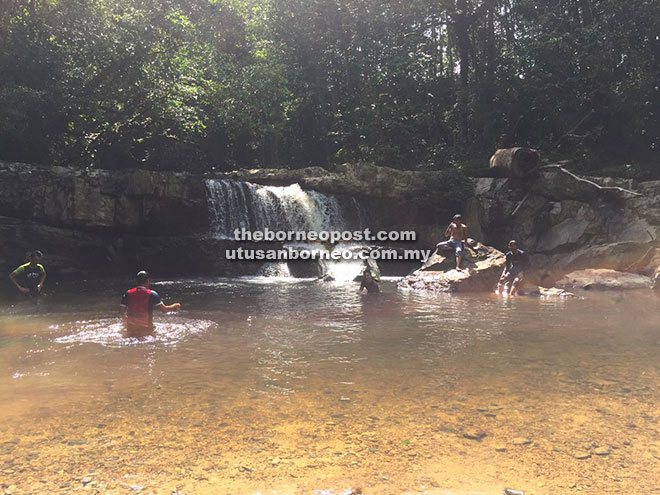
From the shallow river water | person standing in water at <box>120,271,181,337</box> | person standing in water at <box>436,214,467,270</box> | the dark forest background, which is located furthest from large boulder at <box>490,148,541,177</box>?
person standing in water at <box>120,271,181,337</box>

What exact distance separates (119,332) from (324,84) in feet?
75.6

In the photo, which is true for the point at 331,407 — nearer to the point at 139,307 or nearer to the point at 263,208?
the point at 139,307

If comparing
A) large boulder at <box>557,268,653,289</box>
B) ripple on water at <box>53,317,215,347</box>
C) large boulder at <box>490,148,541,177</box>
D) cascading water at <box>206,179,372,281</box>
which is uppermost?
large boulder at <box>490,148,541,177</box>

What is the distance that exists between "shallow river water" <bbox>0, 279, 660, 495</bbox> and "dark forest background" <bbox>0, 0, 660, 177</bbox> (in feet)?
45.2

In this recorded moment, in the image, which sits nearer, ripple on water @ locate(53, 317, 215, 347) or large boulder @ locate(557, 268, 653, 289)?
ripple on water @ locate(53, 317, 215, 347)

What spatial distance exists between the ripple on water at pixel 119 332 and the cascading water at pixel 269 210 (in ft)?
33.1

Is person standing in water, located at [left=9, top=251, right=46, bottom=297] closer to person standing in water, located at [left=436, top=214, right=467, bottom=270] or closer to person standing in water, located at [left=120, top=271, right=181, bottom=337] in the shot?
person standing in water, located at [left=120, top=271, right=181, bottom=337]

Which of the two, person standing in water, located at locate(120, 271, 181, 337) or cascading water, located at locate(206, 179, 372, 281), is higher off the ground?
cascading water, located at locate(206, 179, 372, 281)

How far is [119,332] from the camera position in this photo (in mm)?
7508

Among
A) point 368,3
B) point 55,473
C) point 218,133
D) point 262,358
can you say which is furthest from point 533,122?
point 55,473

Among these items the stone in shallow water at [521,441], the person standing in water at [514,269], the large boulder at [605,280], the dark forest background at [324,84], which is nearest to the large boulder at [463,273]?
the person standing in water at [514,269]

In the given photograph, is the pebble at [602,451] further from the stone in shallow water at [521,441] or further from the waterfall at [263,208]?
the waterfall at [263,208]

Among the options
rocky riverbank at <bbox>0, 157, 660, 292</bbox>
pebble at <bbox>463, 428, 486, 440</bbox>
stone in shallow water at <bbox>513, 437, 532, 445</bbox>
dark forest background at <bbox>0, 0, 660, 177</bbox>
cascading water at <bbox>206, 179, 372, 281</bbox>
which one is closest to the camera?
stone in shallow water at <bbox>513, 437, 532, 445</bbox>

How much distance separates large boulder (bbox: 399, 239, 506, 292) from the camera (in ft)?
44.3
